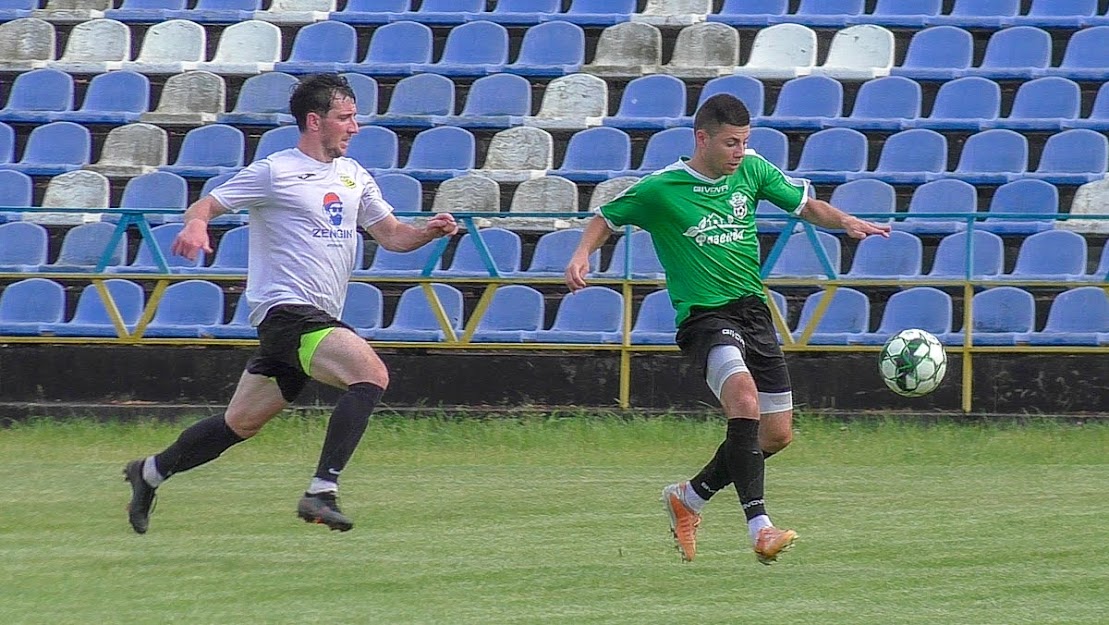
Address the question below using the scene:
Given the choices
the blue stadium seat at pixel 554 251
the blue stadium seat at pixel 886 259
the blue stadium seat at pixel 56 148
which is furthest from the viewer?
the blue stadium seat at pixel 56 148

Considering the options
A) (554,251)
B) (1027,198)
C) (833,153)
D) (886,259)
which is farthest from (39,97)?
(1027,198)

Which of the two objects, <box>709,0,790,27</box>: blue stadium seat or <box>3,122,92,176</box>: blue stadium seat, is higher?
<box>709,0,790,27</box>: blue stadium seat

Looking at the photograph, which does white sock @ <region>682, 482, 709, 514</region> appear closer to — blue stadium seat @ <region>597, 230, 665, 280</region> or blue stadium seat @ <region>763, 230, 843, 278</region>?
blue stadium seat @ <region>597, 230, 665, 280</region>

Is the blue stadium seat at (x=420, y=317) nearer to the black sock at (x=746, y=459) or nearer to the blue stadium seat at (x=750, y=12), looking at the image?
the blue stadium seat at (x=750, y=12)

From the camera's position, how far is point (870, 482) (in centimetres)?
909

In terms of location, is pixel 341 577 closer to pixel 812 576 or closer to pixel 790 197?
pixel 812 576

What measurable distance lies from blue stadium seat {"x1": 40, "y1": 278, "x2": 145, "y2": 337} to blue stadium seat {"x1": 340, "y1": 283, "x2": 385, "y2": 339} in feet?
5.14

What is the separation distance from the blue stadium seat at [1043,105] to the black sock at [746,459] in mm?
8391

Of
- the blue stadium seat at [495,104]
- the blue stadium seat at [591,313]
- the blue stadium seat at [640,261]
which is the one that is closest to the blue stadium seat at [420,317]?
the blue stadium seat at [591,313]

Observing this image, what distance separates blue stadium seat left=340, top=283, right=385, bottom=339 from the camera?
40.5 feet

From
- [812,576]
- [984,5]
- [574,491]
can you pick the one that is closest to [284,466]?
[574,491]

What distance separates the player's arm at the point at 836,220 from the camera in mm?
6484

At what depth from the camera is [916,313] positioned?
11.8 meters

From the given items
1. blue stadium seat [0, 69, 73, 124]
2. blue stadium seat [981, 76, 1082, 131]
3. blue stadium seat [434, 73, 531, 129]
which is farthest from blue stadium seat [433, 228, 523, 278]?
blue stadium seat [0, 69, 73, 124]
